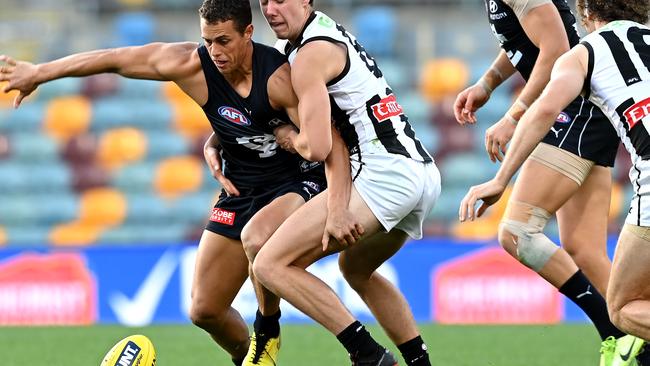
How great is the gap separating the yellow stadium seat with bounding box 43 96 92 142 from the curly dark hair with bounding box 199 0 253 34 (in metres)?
9.08

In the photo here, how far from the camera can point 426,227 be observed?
12180mm

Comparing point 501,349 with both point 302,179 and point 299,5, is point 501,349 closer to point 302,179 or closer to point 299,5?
point 302,179

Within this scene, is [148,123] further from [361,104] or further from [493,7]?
[361,104]

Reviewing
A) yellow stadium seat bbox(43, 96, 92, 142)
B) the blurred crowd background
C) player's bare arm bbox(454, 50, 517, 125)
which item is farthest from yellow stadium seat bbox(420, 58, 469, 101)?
player's bare arm bbox(454, 50, 517, 125)

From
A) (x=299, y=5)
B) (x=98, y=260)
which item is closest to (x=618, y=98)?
(x=299, y=5)

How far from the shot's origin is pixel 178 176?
1351 cm

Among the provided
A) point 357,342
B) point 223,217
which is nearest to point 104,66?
point 223,217

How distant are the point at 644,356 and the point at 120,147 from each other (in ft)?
31.0

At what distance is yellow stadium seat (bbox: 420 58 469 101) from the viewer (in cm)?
1396

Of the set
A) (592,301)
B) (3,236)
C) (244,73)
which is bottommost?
(3,236)

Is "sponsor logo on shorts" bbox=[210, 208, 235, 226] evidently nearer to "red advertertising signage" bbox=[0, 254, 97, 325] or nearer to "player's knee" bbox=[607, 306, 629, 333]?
"player's knee" bbox=[607, 306, 629, 333]

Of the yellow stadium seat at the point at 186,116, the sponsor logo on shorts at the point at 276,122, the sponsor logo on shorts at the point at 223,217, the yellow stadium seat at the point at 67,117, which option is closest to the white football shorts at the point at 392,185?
the sponsor logo on shorts at the point at 276,122

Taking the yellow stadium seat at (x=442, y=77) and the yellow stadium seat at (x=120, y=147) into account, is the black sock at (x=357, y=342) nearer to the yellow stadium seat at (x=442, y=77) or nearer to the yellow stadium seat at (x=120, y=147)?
the yellow stadium seat at (x=120, y=147)

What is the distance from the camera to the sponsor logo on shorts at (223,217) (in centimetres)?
577
